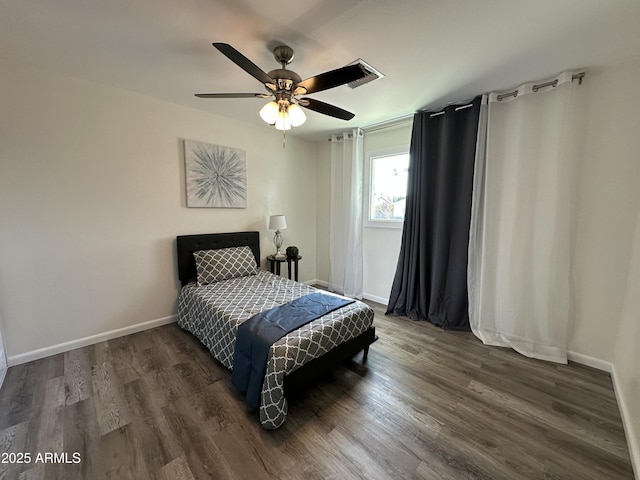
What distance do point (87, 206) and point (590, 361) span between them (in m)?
4.90

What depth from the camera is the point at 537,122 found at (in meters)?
2.31

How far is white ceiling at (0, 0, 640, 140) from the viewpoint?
1454 mm

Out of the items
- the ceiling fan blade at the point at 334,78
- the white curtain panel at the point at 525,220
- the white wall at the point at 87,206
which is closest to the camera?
the ceiling fan blade at the point at 334,78

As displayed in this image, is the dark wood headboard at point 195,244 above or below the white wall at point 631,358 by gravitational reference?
above

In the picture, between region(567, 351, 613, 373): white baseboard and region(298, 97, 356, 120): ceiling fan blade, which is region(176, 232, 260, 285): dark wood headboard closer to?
region(298, 97, 356, 120): ceiling fan blade

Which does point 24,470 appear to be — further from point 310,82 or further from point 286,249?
point 286,249

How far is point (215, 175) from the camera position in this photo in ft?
10.4

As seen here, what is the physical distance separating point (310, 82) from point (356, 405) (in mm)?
2241

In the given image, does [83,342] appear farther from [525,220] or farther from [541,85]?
[541,85]

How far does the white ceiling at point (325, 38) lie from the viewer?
1454 mm

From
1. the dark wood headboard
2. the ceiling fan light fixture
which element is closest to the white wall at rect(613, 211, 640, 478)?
the ceiling fan light fixture

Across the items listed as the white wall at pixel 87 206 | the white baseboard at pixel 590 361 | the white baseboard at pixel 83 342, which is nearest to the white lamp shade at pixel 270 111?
the white wall at pixel 87 206

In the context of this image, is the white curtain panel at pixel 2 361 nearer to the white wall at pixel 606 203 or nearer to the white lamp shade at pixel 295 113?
the white lamp shade at pixel 295 113

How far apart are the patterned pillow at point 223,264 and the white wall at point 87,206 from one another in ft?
1.24
